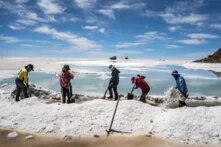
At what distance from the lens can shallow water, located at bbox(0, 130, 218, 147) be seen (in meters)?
9.43

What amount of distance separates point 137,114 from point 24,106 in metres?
4.39

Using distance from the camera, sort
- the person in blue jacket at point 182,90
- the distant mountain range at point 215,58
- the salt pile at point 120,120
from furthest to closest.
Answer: the distant mountain range at point 215,58 → the person in blue jacket at point 182,90 → the salt pile at point 120,120

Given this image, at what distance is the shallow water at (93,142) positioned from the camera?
943cm

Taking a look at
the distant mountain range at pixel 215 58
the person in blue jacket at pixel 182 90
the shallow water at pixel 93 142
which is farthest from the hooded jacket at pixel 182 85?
the distant mountain range at pixel 215 58

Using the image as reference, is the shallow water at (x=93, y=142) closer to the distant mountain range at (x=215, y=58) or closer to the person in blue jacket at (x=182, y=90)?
the person in blue jacket at (x=182, y=90)

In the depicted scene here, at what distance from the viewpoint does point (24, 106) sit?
1270cm

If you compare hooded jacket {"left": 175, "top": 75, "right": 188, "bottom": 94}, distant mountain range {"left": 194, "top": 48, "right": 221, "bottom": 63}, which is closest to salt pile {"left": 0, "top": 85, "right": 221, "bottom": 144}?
hooded jacket {"left": 175, "top": 75, "right": 188, "bottom": 94}

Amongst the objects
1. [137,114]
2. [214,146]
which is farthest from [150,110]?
[214,146]

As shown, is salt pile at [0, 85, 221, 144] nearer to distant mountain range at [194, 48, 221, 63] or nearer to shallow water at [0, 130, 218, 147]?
shallow water at [0, 130, 218, 147]

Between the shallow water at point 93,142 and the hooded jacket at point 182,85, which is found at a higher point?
the hooded jacket at point 182,85

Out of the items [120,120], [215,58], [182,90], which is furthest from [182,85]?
[215,58]

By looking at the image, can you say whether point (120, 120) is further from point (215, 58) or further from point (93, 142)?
point (215, 58)

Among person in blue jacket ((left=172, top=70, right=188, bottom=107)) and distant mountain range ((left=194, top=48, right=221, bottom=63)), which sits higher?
distant mountain range ((left=194, top=48, right=221, bottom=63))

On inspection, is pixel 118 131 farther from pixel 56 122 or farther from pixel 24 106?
pixel 24 106
